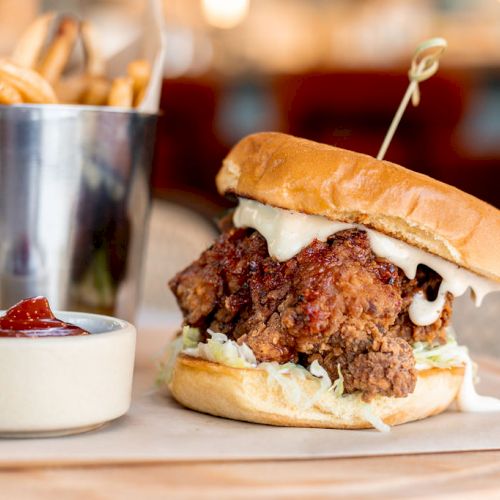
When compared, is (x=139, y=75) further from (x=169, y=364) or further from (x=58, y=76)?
(x=169, y=364)

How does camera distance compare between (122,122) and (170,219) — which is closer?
(122,122)

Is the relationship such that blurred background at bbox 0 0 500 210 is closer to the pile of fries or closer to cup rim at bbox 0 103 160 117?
the pile of fries

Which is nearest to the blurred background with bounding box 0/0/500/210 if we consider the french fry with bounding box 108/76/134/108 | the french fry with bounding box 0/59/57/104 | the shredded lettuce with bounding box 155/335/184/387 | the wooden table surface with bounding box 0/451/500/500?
the french fry with bounding box 108/76/134/108

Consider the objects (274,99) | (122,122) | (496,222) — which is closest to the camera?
(496,222)

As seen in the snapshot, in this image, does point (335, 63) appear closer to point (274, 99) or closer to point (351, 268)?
point (274, 99)

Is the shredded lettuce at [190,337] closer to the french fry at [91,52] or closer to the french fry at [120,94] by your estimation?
the french fry at [120,94]

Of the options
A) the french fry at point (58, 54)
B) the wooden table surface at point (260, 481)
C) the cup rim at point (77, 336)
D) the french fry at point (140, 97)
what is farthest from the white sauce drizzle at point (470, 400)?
the french fry at point (58, 54)

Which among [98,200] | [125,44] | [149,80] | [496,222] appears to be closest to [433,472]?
[496,222]
